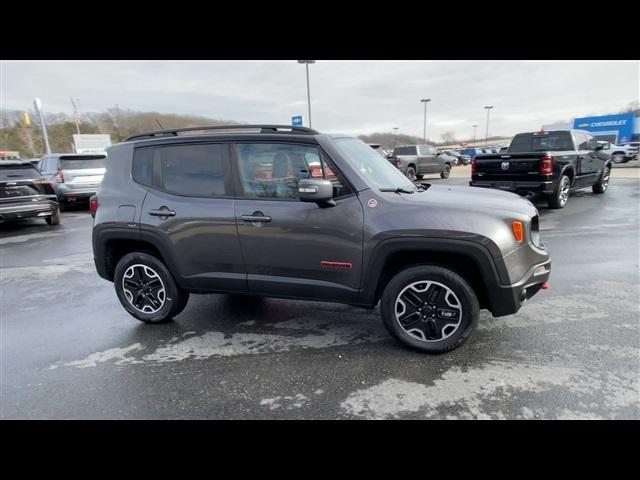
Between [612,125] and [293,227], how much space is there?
56759 millimetres

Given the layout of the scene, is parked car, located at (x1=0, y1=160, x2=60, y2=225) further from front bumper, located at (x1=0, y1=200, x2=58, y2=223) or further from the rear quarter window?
the rear quarter window

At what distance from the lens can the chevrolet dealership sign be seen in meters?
44.6

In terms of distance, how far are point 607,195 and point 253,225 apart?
13.1 meters

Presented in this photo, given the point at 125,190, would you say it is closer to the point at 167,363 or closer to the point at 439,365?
the point at 167,363

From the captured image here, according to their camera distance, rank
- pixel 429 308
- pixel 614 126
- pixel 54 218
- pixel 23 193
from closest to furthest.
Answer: pixel 429 308 < pixel 23 193 < pixel 54 218 < pixel 614 126

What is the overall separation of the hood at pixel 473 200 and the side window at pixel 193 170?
1.76 metres

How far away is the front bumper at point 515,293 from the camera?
2.98 meters

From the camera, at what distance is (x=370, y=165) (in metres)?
3.61

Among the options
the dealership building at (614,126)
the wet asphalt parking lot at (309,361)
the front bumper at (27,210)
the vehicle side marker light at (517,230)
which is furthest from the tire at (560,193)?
the dealership building at (614,126)

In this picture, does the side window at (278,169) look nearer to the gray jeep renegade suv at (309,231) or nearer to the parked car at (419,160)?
the gray jeep renegade suv at (309,231)

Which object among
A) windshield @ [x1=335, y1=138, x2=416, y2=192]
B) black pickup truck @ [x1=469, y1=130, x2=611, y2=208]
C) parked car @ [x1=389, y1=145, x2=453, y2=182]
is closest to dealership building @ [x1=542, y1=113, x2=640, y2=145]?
parked car @ [x1=389, y1=145, x2=453, y2=182]

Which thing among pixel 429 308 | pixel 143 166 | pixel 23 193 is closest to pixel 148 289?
pixel 143 166

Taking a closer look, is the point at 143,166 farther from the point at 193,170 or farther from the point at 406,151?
the point at 406,151

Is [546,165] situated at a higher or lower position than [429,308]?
higher
